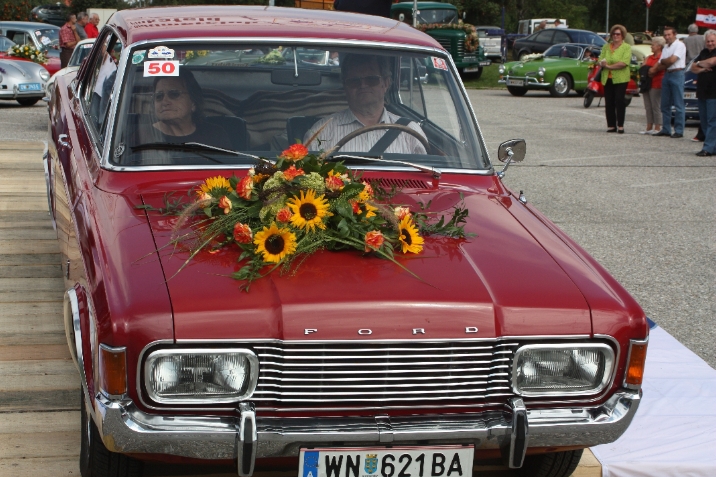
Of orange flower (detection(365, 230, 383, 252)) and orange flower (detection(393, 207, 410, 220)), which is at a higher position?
orange flower (detection(393, 207, 410, 220))

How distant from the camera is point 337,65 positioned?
4.43 metres

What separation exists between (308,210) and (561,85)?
73.4 feet

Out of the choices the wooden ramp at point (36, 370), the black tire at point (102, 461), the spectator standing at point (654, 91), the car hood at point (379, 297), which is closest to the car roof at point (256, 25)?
the car hood at point (379, 297)

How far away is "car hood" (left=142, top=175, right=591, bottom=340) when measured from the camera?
2799 millimetres

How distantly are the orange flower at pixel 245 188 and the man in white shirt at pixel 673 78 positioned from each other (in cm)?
1304

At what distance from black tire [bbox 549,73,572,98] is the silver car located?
13.1 metres

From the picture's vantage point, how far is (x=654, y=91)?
634 inches

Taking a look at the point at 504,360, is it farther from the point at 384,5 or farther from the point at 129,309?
the point at 384,5

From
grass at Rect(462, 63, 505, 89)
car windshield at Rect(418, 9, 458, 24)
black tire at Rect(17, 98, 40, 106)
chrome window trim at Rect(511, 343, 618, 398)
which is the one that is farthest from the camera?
car windshield at Rect(418, 9, 458, 24)

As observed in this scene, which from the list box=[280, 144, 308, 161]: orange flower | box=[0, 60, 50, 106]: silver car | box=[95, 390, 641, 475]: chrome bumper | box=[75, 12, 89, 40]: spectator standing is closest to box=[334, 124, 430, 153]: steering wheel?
box=[280, 144, 308, 161]: orange flower

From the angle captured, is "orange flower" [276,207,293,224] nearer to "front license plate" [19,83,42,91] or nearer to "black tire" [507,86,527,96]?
"front license plate" [19,83,42,91]

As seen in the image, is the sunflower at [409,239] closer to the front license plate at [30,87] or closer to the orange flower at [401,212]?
the orange flower at [401,212]

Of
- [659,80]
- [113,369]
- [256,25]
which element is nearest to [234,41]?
[256,25]

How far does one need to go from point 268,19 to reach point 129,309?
86.5 inches
